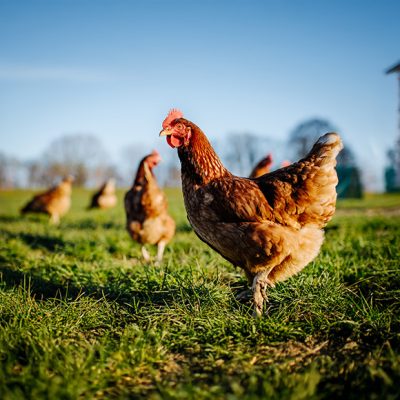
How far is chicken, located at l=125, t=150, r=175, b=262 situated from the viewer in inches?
205

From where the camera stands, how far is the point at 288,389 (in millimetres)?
1734

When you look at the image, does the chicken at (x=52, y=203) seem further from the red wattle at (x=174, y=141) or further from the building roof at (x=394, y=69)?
the building roof at (x=394, y=69)

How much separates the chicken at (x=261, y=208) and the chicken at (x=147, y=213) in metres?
2.14

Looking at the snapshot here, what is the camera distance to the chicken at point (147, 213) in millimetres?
5195

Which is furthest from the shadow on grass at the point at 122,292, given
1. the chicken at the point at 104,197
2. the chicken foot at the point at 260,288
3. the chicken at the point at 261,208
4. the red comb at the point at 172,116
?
the chicken at the point at 104,197

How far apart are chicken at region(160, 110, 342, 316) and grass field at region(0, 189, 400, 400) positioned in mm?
315

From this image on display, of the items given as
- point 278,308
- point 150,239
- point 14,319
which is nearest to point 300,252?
point 278,308

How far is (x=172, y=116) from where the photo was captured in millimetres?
3475

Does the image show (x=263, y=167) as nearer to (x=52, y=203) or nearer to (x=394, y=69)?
(x=52, y=203)

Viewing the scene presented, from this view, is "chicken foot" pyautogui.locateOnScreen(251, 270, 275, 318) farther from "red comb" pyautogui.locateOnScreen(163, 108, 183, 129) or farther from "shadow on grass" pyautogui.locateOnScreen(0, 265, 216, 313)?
"red comb" pyautogui.locateOnScreen(163, 108, 183, 129)

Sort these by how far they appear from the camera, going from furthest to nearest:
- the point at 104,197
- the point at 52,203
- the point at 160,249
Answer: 1. the point at 104,197
2. the point at 52,203
3. the point at 160,249

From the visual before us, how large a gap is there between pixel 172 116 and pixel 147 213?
87.9 inches

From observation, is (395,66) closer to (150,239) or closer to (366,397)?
(150,239)

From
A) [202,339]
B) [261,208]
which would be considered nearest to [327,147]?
[261,208]
